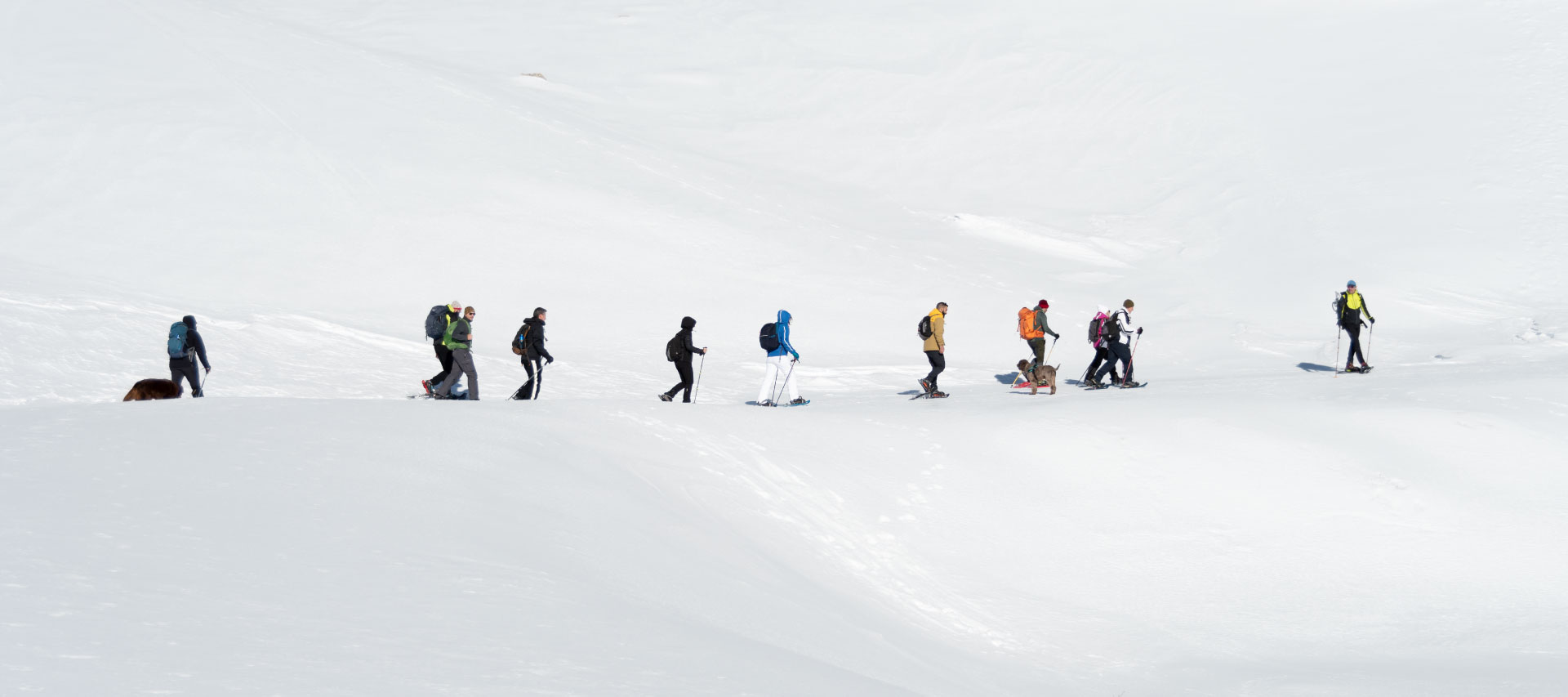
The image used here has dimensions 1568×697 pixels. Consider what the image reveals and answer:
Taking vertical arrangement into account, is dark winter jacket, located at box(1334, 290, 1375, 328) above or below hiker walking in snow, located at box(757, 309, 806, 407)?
above

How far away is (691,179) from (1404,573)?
20.9 meters

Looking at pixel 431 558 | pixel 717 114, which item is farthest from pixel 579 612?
pixel 717 114

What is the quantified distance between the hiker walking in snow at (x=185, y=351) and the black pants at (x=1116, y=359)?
1183cm

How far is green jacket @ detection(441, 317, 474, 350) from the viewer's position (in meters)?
14.5

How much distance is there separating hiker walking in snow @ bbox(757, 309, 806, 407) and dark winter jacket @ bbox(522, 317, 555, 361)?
9.15ft

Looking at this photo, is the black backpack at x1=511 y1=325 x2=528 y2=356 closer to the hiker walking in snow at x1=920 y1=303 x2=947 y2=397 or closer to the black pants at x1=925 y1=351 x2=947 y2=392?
the hiker walking in snow at x1=920 y1=303 x2=947 y2=397

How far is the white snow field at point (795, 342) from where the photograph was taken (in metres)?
6.30

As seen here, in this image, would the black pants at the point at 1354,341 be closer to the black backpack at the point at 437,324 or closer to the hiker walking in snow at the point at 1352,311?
the hiker walking in snow at the point at 1352,311

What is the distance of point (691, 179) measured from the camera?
28.7 m

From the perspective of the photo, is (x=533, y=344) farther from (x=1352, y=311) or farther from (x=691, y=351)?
(x=1352, y=311)

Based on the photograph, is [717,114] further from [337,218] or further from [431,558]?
[431,558]

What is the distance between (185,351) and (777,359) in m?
6.92

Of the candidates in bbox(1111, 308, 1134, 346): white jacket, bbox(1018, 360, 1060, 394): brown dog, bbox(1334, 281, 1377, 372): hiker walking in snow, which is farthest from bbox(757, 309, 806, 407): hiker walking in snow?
bbox(1334, 281, 1377, 372): hiker walking in snow

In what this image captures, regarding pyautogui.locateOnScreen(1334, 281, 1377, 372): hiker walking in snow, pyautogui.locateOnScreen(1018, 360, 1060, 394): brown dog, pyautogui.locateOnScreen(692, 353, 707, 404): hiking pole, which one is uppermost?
pyautogui.locateOnScreen(1334, 281, 1377, 372): hiker walking in snow
